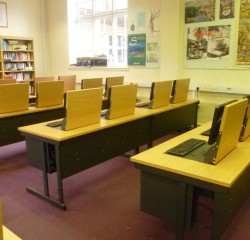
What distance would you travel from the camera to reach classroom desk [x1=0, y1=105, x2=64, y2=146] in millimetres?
3305


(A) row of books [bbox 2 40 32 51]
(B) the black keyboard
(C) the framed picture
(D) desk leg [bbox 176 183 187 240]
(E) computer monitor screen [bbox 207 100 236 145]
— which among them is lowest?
(D) desk leg [bbox 176 183 187 240]

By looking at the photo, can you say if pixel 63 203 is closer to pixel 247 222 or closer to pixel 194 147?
pixel 194 147

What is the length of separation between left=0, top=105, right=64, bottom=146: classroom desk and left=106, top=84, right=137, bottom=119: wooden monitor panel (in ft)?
3.78

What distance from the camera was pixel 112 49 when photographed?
263 inches

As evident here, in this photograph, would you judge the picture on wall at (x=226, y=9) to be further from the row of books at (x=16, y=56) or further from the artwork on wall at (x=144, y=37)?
the row of books at (x=16, y=56)

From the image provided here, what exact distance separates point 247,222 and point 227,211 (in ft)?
2.73

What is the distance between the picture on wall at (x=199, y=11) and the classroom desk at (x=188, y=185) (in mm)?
3464

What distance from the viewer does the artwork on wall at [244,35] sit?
173 inches

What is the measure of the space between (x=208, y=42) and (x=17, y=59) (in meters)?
4.74

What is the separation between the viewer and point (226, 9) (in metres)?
4.59

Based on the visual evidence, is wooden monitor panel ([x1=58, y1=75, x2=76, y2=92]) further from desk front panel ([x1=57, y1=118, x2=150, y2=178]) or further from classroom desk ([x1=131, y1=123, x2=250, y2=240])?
classroom desk ([x1=131, y1=123, x2=250, y2=240])

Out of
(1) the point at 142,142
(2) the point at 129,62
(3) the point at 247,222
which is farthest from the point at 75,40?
(3) the point at 247,222

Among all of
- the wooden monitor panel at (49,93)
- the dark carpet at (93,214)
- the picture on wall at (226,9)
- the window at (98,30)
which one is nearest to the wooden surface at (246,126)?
the dark carpet at (93,214)

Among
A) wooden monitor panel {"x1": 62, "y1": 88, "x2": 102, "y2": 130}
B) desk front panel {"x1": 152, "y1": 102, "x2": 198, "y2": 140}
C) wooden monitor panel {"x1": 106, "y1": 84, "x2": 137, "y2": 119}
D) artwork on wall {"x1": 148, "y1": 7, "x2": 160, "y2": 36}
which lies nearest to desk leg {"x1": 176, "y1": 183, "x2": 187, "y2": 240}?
wooden monitor panel {"x1": 62, "y1": 88, "x2": 102, "y2": 130}
